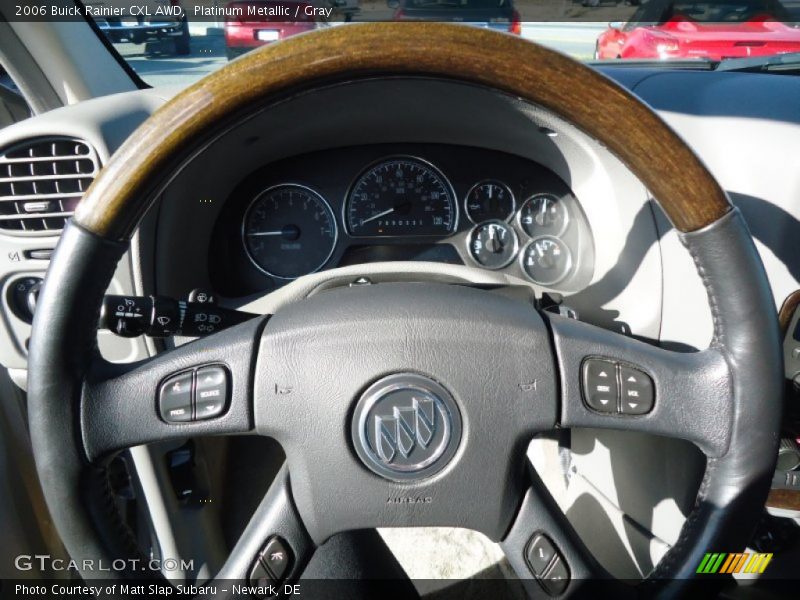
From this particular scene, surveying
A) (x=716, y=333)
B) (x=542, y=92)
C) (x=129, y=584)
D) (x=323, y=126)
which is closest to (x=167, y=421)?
(x=129, y=584)

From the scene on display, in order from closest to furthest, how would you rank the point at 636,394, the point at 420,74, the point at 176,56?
the point at 420,74 < the point at 636,394 < the point at 176,56

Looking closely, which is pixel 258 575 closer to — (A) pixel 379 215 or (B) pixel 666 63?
(A) pixel 379 215

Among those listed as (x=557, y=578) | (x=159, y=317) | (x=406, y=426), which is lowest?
(x=557, y=578)

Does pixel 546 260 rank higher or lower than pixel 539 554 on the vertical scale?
higher

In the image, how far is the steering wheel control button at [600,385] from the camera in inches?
41.4

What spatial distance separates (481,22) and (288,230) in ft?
3.64

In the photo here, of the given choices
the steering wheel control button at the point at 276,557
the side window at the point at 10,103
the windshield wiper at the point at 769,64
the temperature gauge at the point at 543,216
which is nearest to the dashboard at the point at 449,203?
the temperature gauge at the point at 543,216

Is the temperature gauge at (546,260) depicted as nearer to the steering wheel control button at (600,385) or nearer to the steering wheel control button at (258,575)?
the steering wheel control button at (600,385)

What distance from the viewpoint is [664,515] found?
1.78 meters

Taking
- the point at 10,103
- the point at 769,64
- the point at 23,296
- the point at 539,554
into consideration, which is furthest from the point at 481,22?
the point at 10,103

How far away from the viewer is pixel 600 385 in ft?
3.47

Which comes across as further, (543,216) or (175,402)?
(543,216)

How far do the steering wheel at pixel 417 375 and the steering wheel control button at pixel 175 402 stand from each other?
0.6 inches

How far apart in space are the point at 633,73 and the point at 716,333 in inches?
43.3
